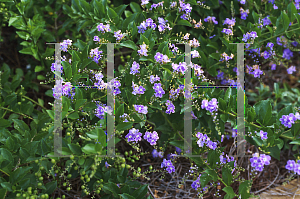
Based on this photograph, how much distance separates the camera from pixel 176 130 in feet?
6.12

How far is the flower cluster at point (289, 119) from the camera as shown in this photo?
1741 mm

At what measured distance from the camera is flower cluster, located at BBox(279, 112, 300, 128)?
5.71 feet

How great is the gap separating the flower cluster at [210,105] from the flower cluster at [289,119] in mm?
489

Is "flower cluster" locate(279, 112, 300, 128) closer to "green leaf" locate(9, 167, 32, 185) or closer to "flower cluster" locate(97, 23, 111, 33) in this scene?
"flower cluster" locate(97, 23, 111, 33)

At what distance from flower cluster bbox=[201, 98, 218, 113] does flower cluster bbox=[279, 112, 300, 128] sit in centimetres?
49

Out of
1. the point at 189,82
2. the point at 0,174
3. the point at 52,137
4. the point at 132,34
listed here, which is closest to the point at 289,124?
the point at 189,82

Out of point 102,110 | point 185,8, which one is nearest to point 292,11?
point 185,8

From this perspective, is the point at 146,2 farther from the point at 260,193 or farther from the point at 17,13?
the point at 260,193

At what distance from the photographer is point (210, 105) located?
1.63 metres

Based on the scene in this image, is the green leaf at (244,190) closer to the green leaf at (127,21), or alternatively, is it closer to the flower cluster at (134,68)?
the flower cluster at (134,68)

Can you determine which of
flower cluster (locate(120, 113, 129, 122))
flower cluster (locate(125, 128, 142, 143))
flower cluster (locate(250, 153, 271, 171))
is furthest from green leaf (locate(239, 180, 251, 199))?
flower cluster (locate(120, 113, 129, 122))

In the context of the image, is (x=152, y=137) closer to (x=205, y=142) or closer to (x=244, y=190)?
(x=205, y=142)

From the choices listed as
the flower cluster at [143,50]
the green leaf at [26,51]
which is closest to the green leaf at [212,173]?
the flower cluster at [143,50]

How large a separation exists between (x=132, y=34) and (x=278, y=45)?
1.32 m
